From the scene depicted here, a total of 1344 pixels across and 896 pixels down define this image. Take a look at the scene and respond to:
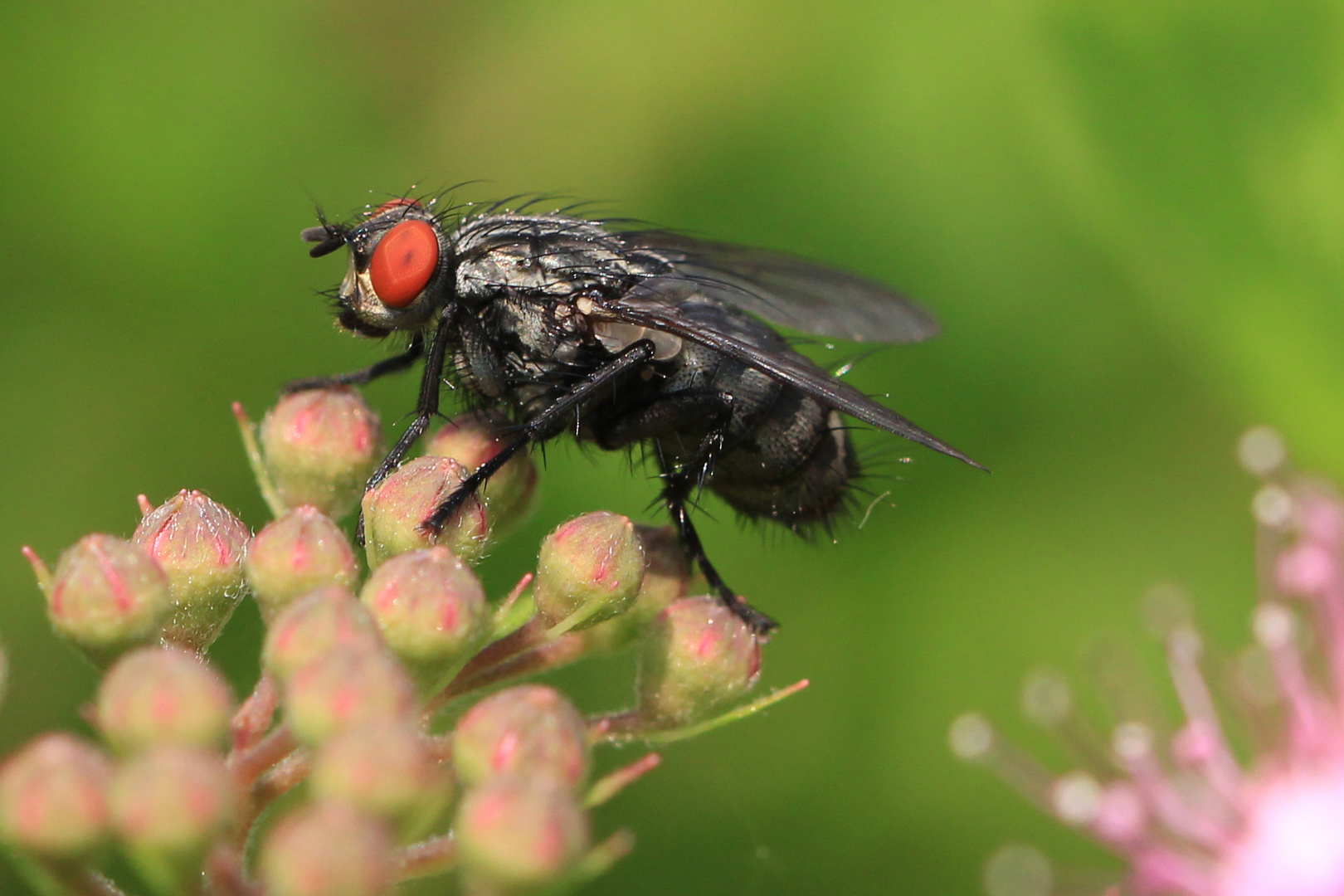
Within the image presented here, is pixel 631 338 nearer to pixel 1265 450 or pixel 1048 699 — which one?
pixel 1048 699

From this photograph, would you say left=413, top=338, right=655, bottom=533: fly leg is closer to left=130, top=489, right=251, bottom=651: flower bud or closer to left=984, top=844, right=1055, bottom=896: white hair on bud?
left=130, top=489, right=251, bottom=651: flower bud

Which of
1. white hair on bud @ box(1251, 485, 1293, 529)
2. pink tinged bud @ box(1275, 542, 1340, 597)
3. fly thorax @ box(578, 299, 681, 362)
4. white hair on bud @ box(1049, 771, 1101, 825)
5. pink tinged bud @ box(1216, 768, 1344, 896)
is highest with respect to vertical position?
fly thorax @ box(578, 299, 681, 362)

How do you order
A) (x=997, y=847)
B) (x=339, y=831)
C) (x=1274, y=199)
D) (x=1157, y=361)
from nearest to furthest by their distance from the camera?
(x=339, y=831) → (x=1274, y=199) → (x=997, y=847) → (x=1157, y=361)

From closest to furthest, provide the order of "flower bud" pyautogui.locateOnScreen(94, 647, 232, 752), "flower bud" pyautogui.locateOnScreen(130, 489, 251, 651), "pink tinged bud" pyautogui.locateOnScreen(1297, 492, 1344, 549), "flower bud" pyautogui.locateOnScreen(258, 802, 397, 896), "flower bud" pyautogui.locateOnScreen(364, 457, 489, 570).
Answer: "flower bud" pyautogui.locateOnScreen(258, 802, 397, 896) → "flower bud" pyautogui.locateOnScreen(94, 647, 232, 752) → "flower bud" pyautogui.locateOnScreen(130, 489, 251, 651) → "flower bud" pyautogui.locateOnScreen(364, 457, 489, 570) → "pink tinged bud" pyautogui.locateOnScreen(1297, 492, 1344, 549)

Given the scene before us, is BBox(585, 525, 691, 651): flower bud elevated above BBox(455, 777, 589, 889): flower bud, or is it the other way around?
BBox(455, 777, 589, 889): flower bud

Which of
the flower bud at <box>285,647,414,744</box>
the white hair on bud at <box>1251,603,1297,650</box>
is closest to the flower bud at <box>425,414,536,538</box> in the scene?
the flower bud at <box>285,647,414,744</box>

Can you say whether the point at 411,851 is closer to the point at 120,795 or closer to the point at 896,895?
the point at 120,795

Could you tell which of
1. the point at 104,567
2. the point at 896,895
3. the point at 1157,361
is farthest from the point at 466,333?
the point at 1157,361

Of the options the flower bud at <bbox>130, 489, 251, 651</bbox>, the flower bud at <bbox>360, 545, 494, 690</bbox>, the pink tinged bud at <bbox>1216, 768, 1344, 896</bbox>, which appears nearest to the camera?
the flower bud at <bbox>360, 545, 494, 690</bbox>
